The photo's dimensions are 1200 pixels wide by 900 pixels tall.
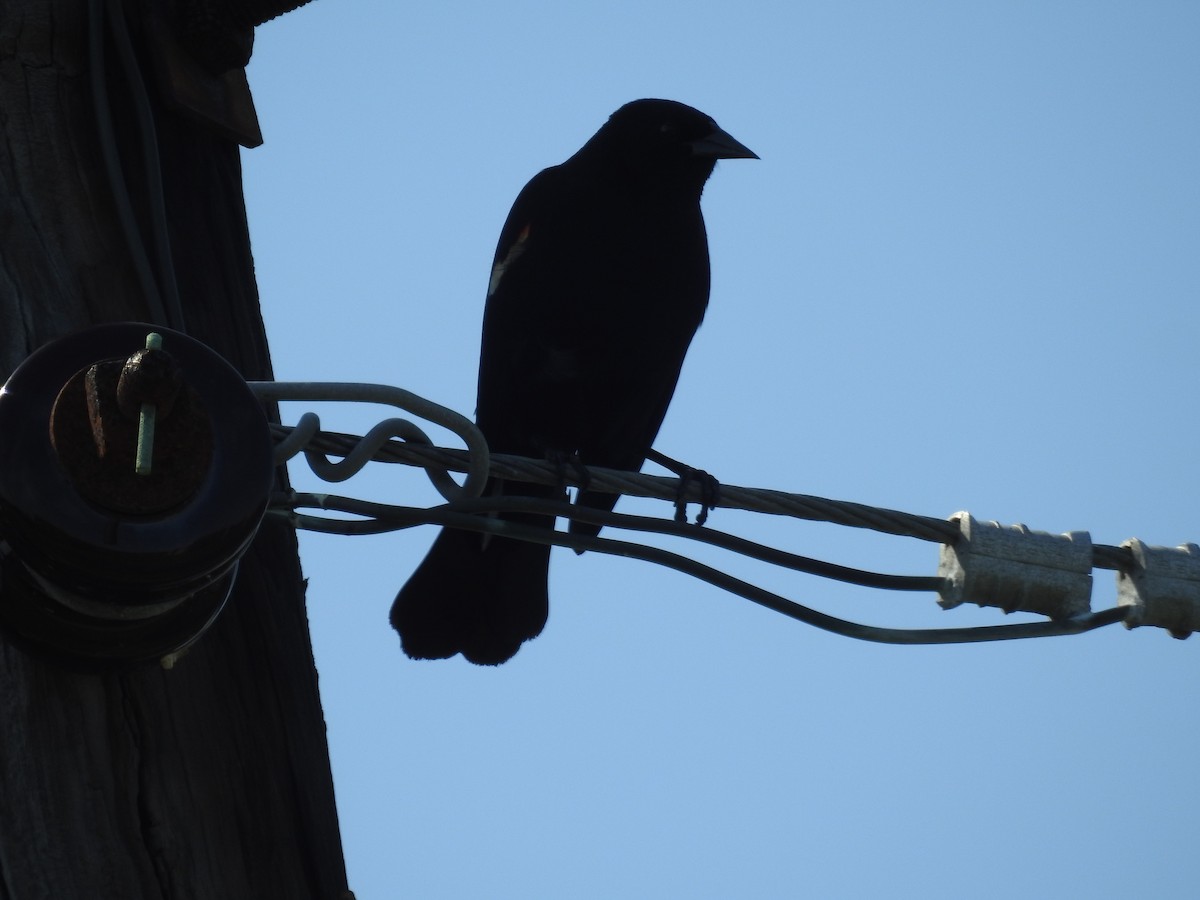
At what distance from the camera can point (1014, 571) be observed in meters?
2.29

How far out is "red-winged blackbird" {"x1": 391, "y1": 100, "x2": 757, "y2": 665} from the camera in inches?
170

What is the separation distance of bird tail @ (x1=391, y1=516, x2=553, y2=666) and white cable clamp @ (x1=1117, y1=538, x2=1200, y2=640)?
75.5 inches

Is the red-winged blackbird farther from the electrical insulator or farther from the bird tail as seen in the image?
the electrical insulator

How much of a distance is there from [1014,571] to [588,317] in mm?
2322

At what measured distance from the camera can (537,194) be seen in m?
4.74

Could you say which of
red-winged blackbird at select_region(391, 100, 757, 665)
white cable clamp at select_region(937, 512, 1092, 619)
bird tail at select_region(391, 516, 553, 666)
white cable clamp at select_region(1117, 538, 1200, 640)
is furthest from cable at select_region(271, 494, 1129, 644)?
red-winged blackbird at select_region(391, 100, 757, 665)

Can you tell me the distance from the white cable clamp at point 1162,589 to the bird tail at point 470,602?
192 cm

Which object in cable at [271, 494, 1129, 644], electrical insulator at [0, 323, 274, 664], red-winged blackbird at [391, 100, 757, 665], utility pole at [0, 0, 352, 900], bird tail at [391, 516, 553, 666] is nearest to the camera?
electrical insulator at [0, 323, 274, 664]

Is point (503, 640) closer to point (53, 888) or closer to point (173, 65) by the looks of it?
point (173, 65)

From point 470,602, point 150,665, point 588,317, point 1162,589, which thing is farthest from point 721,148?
point 150,665

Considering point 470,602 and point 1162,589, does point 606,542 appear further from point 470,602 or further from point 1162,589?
point 470,602

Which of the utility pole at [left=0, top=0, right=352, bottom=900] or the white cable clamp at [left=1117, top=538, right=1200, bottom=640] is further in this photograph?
the white cable clamp at [left=1117, top=538, right=1200, bottom=640]

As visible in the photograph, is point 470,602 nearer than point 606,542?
No

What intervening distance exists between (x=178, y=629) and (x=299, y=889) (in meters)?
0.49
